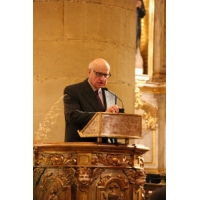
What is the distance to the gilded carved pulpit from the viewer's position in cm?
636

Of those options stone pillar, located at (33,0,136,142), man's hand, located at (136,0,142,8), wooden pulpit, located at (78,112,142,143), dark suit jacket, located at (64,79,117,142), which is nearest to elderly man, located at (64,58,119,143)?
dark suit jacket, located at (64,79,117,142)

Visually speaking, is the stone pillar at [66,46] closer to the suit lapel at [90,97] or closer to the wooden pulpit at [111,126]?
the suit lapel at [90,97]

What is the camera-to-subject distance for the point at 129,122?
653 centimetres

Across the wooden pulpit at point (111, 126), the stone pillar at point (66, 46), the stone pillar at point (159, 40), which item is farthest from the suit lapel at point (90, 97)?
the stone pillar at point (159, 40)

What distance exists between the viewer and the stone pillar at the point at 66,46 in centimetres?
878

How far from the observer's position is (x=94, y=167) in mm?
6375

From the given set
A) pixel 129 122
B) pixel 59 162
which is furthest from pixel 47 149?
pixel 129 122

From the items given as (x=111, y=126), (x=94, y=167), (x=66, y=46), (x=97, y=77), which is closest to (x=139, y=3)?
(x=66, y=46)

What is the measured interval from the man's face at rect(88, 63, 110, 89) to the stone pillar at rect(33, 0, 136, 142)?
1876mm

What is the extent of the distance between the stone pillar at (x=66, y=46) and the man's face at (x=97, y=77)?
1.88 metres

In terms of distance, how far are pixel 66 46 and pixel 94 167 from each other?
2.76 metres

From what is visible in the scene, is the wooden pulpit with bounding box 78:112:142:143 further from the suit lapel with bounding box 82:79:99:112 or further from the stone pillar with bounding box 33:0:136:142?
the stone pillar with bounding box 33:0:136:142
